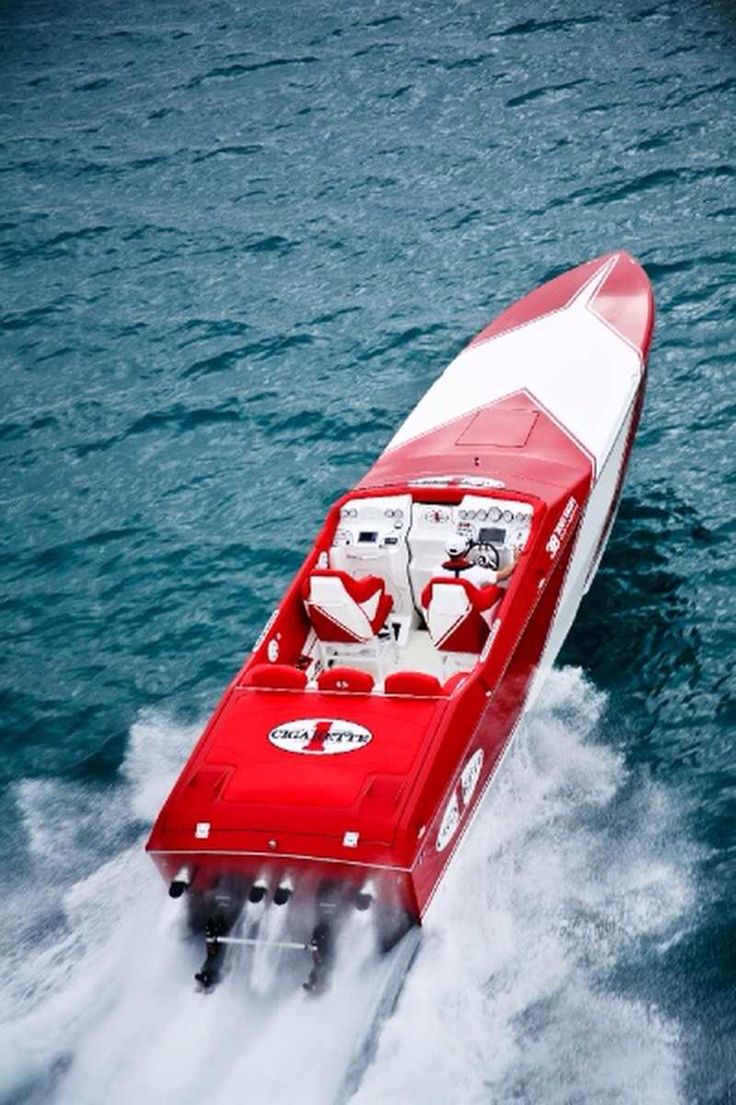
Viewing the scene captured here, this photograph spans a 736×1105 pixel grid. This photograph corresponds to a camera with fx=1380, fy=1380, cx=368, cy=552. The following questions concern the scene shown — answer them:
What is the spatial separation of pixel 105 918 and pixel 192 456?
23.4 feet

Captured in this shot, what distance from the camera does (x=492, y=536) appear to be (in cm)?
1192

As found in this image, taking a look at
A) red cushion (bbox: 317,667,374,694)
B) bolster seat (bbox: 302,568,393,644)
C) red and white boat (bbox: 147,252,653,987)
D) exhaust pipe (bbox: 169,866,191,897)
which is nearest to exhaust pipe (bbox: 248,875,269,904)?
red and white boat (bbox: 147,252,653,987)

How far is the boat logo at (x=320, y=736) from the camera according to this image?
10023 mm

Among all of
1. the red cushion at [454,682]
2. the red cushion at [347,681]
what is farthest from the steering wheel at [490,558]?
the red cushion at [347,681]

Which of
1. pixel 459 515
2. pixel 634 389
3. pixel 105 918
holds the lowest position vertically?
pixel 105 918

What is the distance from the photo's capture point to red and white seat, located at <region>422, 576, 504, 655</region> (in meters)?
11.1

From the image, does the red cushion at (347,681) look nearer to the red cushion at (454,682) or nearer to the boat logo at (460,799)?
the red cushion at (454,682)

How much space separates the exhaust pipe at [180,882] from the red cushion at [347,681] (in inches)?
70.3

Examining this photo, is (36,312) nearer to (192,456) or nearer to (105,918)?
(192,456)

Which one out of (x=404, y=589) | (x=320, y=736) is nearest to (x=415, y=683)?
(x=320, y=736)

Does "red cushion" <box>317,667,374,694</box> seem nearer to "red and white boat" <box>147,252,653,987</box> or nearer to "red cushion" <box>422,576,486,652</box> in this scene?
"red and white boat" <box>147,252,653,987</box>

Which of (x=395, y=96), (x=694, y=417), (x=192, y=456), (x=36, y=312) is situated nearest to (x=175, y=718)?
(x=192, y=456)

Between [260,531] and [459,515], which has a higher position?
[459,515]

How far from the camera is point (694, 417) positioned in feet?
50.8
